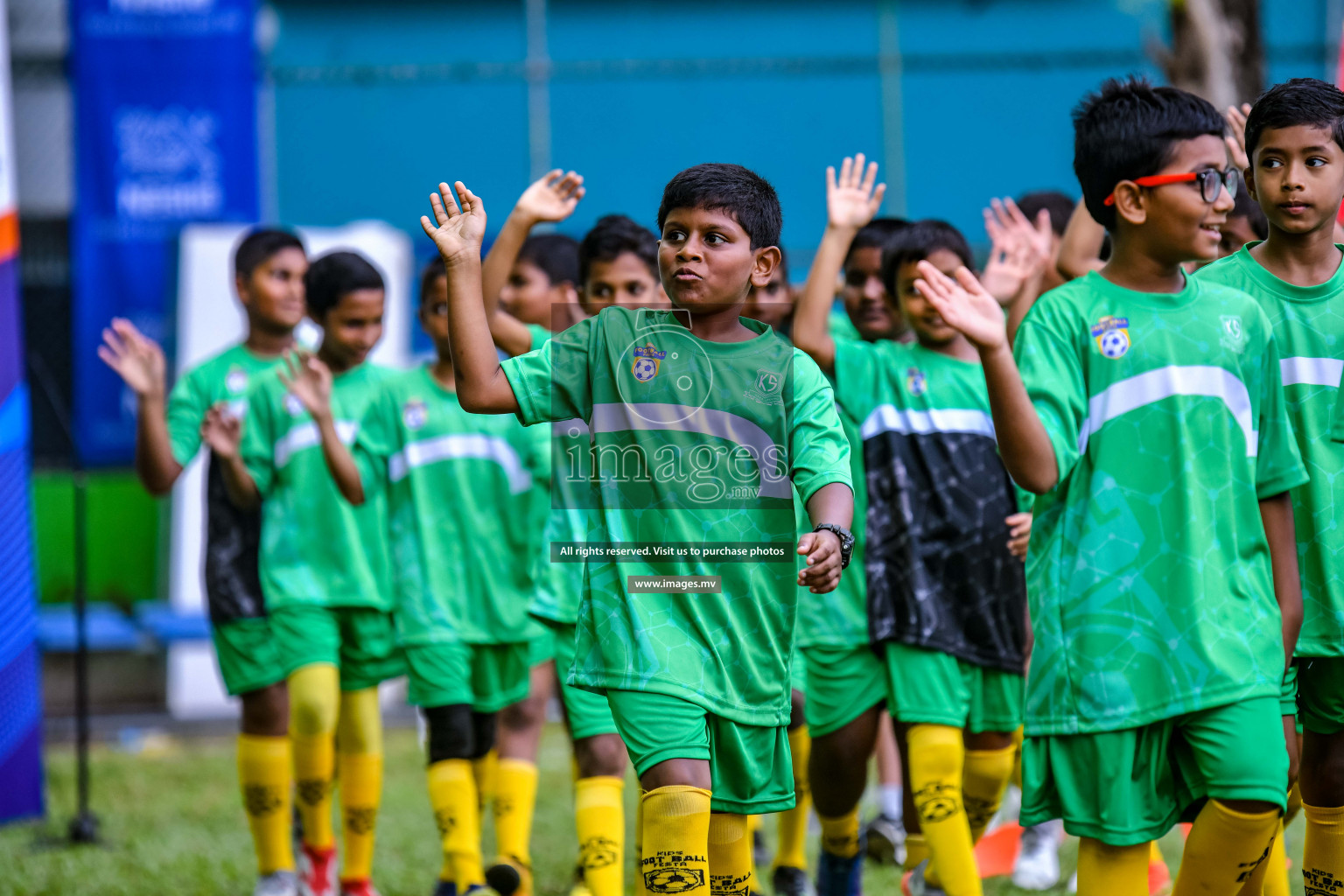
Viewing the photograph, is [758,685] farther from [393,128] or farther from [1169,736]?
[393,128]

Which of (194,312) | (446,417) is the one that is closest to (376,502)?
(446,417)

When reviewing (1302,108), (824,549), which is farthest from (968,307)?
(1302,108)

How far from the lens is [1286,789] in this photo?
2.99 m

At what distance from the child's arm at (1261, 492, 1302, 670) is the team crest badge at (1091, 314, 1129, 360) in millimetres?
473

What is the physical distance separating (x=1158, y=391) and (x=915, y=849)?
81.2 inches

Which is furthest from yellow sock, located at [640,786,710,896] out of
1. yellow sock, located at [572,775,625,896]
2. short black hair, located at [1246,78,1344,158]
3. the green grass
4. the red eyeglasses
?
the green grass

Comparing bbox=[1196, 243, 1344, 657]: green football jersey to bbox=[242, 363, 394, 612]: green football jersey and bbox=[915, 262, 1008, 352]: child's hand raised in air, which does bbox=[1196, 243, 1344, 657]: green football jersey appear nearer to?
bbox=[915, 262, 1008, 352]: child's hand raised in air

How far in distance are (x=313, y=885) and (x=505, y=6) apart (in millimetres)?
7737

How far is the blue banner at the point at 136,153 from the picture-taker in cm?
1003

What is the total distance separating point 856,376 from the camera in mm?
4609

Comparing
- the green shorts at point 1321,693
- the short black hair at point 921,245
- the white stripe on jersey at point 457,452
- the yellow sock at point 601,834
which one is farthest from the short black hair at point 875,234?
the green shorts at point 1321,693

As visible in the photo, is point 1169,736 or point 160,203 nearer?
point 1169,736

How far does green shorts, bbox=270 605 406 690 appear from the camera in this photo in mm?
5148

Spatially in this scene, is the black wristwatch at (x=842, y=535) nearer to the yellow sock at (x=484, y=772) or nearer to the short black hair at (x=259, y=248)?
the yellow sock at (x=484, y=772)
